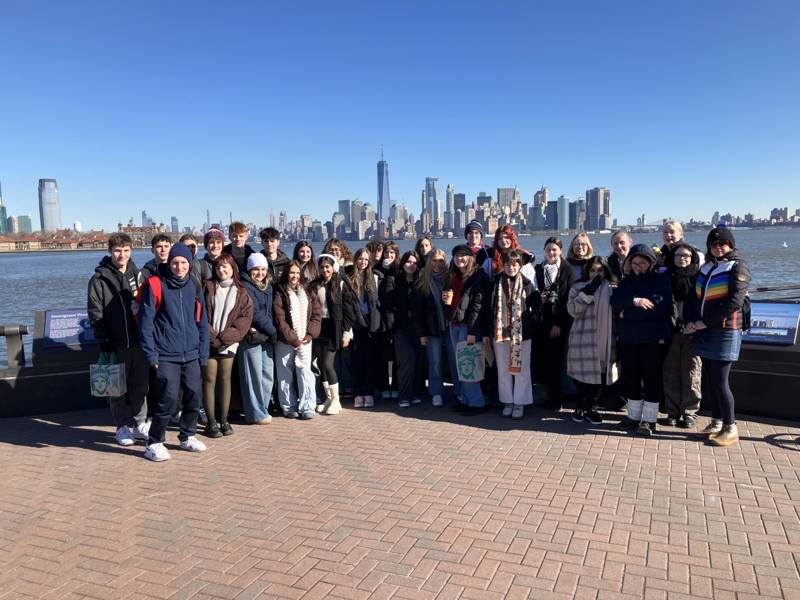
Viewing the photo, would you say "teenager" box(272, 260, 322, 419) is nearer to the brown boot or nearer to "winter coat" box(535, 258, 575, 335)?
"winter coat" box(535, 258, 575, 335)

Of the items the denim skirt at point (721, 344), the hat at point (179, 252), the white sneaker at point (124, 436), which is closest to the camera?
the denim skirt at point (721, 344)

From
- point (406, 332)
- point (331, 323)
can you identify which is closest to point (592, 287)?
point (406, 332)

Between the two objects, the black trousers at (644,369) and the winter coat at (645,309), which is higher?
the winter coat at (645,309)

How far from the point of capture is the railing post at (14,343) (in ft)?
21.6

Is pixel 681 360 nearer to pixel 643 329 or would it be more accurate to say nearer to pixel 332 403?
pixel 643 329

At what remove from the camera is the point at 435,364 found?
6.94 m

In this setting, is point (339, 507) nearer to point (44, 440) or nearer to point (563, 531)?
point (563, 531)

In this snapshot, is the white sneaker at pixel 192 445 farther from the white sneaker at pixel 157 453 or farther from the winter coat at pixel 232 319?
the winter coat at pixel 232 319

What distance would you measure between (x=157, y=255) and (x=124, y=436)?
68.8 inches

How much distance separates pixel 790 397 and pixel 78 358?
7.46 metres

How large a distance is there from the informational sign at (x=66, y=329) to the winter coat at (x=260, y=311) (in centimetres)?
203

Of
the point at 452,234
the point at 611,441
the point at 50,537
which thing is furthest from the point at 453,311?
the point at 452,234

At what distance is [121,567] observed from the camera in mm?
3518

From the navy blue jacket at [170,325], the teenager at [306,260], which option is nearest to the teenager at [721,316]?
the teenager at [306,260]
